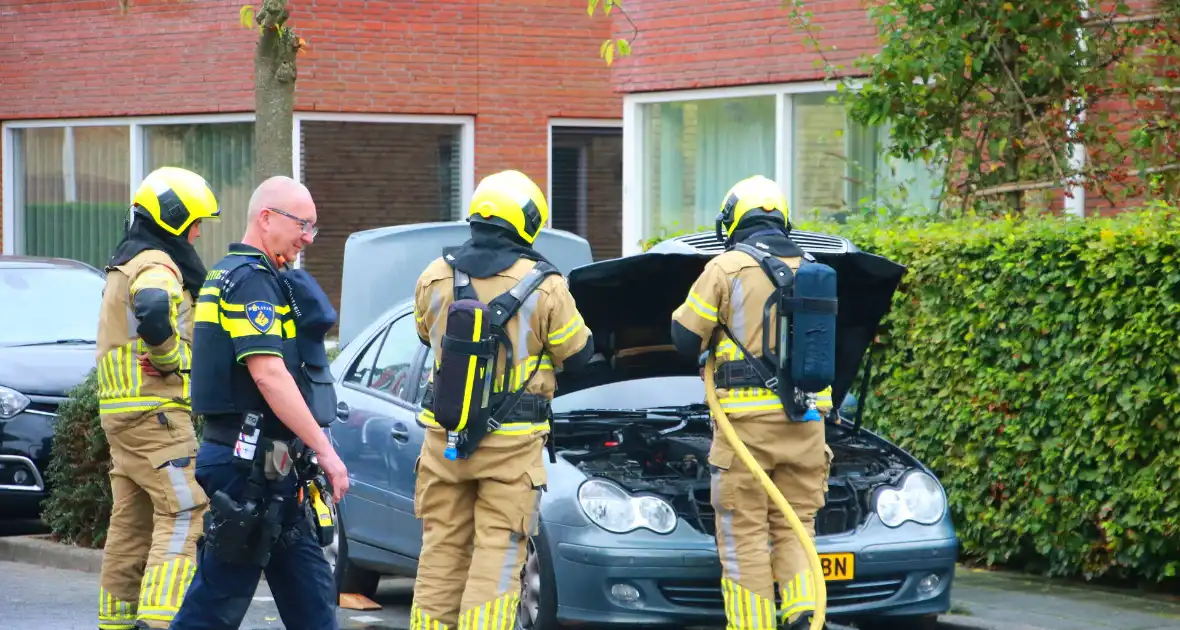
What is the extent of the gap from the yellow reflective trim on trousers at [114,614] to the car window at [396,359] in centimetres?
175

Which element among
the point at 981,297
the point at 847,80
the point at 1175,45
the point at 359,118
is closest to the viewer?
the point at 981,297

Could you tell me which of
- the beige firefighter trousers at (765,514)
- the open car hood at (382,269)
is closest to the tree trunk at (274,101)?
the open car hood at (382,269)

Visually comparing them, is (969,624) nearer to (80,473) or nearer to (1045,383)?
(1045,383)

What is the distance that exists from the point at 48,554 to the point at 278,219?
494 cm

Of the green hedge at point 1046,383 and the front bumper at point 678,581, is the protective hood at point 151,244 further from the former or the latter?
the green hedge at point 1046,383

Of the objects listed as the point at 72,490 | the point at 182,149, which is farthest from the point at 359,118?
the point at 72,490

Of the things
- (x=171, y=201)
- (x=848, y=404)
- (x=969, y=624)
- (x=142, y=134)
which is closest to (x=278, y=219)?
(x=171, y=201)

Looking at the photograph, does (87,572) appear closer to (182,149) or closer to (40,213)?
(182,149)

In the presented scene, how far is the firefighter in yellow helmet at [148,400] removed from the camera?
6766 mm

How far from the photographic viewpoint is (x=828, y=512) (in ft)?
23.9

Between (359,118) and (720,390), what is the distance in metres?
10.3

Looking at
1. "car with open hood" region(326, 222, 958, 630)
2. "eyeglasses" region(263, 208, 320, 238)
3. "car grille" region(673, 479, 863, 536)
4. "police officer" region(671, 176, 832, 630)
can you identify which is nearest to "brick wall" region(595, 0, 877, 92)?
"car with open hood" region(326, 222, 958, 630)

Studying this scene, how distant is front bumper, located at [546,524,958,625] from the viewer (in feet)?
22.5

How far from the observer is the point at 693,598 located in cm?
698
